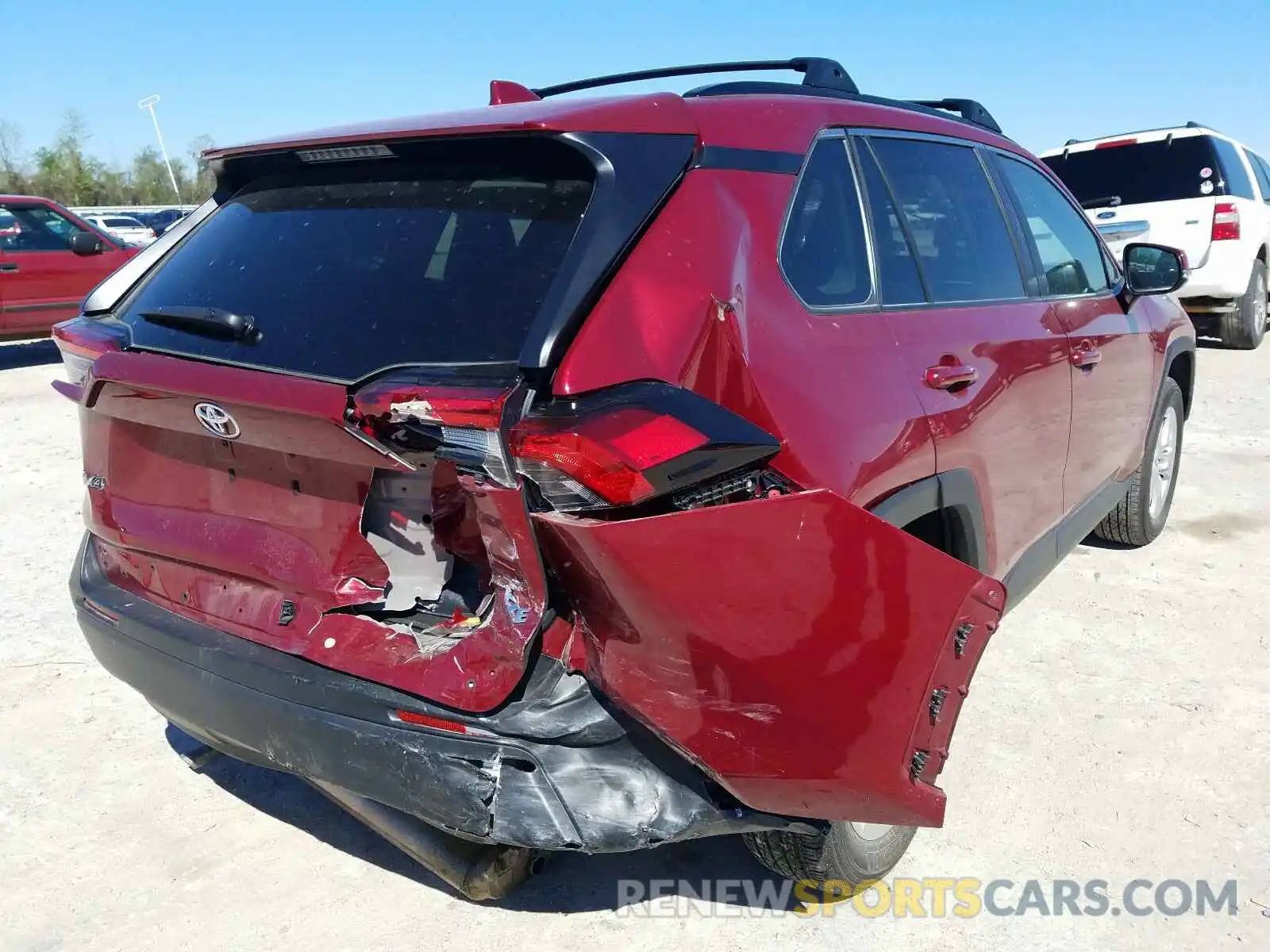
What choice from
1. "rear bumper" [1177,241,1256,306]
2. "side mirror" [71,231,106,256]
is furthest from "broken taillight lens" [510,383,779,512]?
"side mirror" [71,231,106,256]

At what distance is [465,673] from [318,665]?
1.18 ft

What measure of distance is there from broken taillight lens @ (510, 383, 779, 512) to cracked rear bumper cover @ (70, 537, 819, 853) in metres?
0.40

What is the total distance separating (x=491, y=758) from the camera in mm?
1860

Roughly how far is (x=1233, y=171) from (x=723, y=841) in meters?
9.49

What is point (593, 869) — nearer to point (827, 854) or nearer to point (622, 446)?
point (827, 854)

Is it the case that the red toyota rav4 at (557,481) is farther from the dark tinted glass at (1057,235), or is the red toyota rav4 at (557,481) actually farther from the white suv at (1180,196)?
the white suv at (1180,196)

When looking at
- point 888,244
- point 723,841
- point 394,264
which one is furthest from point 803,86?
point 723,841

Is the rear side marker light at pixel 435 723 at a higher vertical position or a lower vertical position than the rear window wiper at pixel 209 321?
lower

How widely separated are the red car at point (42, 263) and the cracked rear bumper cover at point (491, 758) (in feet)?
32.9

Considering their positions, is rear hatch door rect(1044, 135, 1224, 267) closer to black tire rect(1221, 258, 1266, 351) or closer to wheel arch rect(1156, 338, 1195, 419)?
black tire rect(1221, 258, 1266, 351)

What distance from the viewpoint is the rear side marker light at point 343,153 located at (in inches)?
87.4

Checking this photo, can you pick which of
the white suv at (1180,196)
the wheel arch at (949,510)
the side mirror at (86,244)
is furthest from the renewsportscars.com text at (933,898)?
the side mirror at (86,244)

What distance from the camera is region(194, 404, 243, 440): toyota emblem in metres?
2.04

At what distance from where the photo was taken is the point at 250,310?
219cm
